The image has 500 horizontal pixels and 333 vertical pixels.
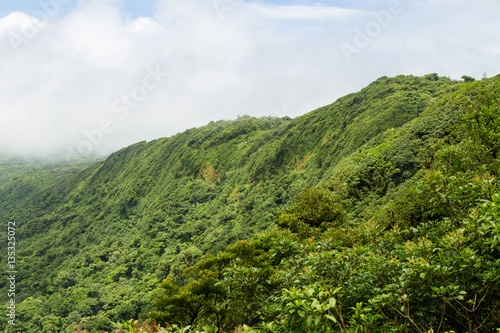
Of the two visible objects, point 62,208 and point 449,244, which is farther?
point 62,208

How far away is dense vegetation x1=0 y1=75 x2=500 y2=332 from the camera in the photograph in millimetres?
3908

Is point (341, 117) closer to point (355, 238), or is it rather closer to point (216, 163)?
point (216, 163)

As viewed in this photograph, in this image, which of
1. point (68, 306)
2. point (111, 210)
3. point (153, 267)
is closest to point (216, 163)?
point (153, 267)

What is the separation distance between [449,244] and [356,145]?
1259 inches

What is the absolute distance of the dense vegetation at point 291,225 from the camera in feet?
12.8

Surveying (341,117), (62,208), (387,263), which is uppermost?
(62,208)

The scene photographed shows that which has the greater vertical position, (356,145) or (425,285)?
(356,145)

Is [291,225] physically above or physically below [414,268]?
below

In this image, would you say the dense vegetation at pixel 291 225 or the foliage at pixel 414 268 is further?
the dense vegetation at pixel 291 225

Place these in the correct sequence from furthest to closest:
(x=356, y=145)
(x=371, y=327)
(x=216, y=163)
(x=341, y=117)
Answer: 1. (x=216, y=163)
2. (x=341, y=117)
3. (x=356, y=145)
4. (x=371, y=327)

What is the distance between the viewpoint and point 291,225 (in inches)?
444

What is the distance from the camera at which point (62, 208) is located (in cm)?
9431

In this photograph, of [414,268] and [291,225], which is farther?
[291,225]

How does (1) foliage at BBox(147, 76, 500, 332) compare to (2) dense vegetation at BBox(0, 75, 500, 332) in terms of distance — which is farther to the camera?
(2) dense vegetation at BBox(0, 75, 500, 332)
